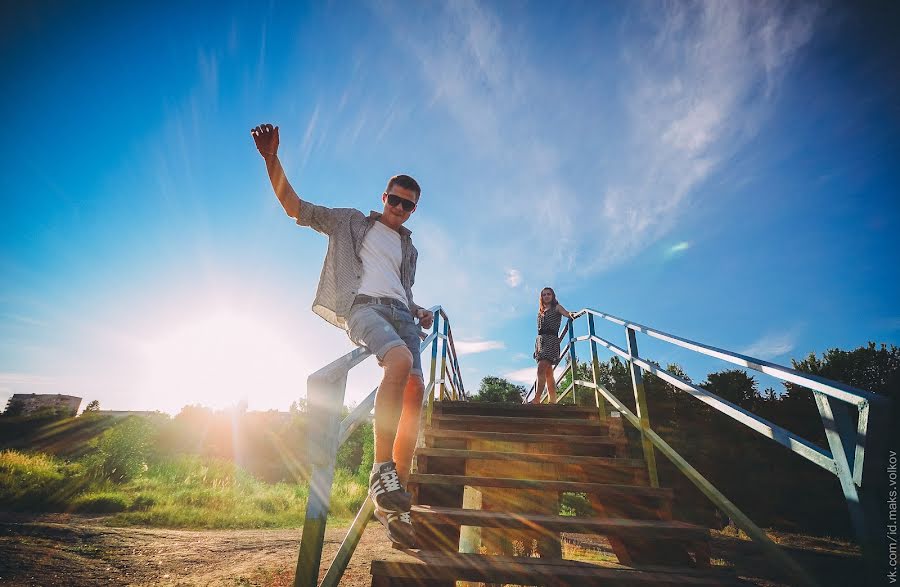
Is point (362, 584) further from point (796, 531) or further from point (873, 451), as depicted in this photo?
point (796, 531)

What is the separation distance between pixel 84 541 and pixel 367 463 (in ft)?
56.3

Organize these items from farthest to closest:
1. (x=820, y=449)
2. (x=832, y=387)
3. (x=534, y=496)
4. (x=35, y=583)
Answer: (x=534, y=496)
(x=35, y=583)
(x=820, y=449)
(x=832, y=387)

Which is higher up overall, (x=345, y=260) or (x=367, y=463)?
(x=345, y=260)

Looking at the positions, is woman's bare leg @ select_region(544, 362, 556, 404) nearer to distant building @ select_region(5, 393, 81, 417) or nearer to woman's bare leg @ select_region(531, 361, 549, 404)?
woman's bare leg @ select_region(531, 361, 549, 404)

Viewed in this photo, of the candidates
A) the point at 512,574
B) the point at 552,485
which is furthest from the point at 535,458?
the point at 512,574

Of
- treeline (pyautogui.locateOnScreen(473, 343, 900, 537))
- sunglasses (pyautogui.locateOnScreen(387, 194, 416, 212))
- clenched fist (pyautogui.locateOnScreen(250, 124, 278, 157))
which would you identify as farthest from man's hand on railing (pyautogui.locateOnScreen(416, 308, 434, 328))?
treeline (pyautogui.locateOnScreen(473, 343, 900, 537))

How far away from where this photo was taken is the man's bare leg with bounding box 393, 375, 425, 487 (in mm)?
1766

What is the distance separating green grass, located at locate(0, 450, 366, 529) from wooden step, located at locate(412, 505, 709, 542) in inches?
315

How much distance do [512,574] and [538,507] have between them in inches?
88.9

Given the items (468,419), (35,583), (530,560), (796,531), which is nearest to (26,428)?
(35,583)

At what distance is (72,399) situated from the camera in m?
28.1

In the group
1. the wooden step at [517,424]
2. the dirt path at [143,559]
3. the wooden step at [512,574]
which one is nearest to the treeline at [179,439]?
the dirt path at [143,559]

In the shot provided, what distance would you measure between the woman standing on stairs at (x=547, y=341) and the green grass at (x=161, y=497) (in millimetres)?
7792

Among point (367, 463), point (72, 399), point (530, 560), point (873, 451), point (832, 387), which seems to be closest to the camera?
point (873, 451)
